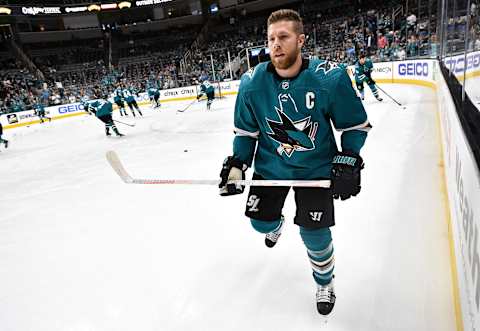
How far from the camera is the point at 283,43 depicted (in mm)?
1418

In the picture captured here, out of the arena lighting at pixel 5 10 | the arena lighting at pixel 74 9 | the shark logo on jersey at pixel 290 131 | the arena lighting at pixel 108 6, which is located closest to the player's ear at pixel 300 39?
the shark logo on jersey at pixel 290 131

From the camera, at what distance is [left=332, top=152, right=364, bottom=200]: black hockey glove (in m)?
1.39

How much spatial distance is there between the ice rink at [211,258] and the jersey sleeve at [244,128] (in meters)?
0.76

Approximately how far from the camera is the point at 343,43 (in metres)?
14.7

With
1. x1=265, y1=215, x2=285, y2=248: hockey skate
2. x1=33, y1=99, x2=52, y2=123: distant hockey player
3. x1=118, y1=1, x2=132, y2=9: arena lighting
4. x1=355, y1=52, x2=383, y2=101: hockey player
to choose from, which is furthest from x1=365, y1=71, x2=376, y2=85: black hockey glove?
x1=118, y1=1, x2=132, y2=9: arena lighting

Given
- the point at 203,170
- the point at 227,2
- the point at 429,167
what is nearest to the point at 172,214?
the point at 203,170

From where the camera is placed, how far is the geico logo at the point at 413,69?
839 centimetres

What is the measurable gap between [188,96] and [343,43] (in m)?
7.00

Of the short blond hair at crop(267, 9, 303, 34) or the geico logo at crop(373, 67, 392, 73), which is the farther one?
the geico logo at crop(373, 67, 392, 73)

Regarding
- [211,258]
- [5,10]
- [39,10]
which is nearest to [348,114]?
[211,258]

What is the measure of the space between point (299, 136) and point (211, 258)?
3.76 feet

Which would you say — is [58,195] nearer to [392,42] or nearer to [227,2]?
[392,42]

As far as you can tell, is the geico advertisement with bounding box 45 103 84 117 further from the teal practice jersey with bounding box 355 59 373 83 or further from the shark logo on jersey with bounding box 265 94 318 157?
the shark logo on jersey with bounding box 265 94 318 157

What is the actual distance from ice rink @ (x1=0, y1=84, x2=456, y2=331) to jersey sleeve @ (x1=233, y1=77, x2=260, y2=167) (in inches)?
29.7
